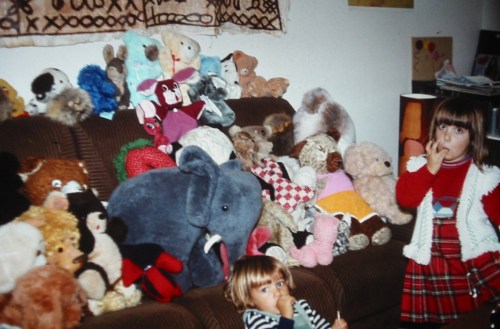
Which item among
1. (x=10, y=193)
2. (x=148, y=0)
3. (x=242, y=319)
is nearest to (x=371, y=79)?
(x=148, y=0)

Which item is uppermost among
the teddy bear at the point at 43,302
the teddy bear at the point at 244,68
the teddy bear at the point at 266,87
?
the teddy bear at the point at 244,68

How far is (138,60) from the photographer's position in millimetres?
2078

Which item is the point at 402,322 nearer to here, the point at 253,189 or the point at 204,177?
the point at 253,189

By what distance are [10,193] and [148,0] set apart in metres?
1.12

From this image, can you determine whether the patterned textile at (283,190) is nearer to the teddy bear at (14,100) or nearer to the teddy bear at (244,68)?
the teddy bear at (244,68)

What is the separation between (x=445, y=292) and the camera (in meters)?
1.73

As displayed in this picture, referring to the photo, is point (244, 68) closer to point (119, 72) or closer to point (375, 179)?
point (119, 72)

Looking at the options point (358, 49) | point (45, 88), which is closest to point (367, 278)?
point (45, 88)

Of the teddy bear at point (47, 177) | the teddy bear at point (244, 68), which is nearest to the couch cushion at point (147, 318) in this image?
the teddy bear at point (47, 177)

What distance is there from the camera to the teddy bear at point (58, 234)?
1.43 meters

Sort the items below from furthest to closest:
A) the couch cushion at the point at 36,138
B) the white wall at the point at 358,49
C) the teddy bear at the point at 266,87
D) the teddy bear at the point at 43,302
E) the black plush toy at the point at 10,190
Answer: the white wall at the point at 358,49 → the teddy bear at the point at 266,87 → the couch cushion at the point at 36,138 → the black plush toy at the point at 10,190 → the teddy bear at the point at 43,302

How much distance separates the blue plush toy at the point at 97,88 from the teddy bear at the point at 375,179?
108 centimetres

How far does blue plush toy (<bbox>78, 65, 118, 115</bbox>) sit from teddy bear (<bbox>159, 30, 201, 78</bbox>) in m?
0.30

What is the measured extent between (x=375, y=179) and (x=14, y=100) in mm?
1541
